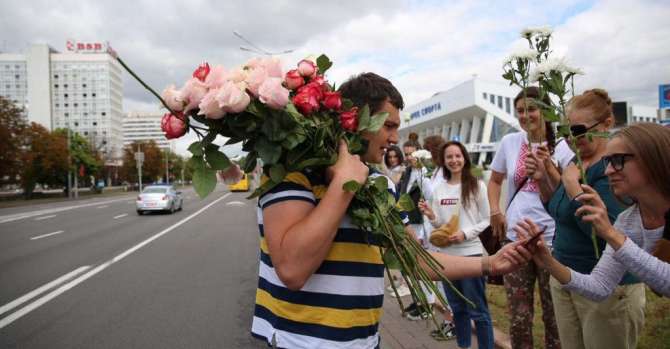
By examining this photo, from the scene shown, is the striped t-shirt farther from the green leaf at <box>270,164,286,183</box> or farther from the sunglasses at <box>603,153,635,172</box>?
the sunglasses at <box>603,153,635,172</box>

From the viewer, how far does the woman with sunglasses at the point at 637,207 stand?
1862 millimetres

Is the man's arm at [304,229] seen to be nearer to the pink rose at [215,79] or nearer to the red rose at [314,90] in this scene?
the red rose at [314,90]

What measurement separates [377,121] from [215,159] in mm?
601

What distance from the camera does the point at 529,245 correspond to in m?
2.00

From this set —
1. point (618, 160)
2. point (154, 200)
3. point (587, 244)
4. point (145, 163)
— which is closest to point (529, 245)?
point (618, 160)

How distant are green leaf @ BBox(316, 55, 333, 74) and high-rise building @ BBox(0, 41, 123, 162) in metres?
125

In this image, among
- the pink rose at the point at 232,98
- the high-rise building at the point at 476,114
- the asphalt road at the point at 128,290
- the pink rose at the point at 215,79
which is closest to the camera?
the pink rose at the point at 232,98

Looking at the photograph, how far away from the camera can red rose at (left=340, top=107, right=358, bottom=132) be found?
1584 millimetres

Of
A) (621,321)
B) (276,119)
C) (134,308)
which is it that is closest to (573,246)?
(621,321)

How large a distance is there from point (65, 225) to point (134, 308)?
1269 centimetres

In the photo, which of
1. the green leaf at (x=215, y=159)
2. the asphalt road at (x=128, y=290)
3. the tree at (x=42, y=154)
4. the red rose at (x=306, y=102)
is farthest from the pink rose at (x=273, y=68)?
the tree at (x=42, y=154)

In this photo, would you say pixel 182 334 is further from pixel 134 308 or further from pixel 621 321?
pixel 621 321

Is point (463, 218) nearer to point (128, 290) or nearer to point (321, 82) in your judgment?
point (321, 82)

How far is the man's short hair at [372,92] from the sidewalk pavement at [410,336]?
254 cm
